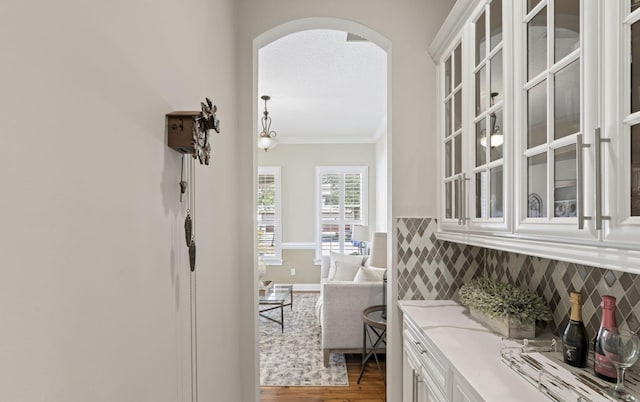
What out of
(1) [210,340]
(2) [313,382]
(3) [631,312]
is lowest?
(2) [313,382]

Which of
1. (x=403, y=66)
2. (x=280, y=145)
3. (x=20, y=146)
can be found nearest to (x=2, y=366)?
(x=20, y=146)

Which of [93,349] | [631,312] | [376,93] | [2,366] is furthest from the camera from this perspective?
[376,93]

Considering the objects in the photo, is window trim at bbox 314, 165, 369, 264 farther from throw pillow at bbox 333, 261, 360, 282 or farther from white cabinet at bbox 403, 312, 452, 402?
white cabinet at bbox 403, 312, 452, 402

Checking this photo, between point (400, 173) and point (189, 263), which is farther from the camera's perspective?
point (400, 173)

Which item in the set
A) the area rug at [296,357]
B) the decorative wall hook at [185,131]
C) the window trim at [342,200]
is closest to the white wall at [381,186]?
the window trim at [342,200]

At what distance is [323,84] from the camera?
3967 millimetres

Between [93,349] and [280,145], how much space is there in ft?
20.4

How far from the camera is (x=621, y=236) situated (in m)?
0.80

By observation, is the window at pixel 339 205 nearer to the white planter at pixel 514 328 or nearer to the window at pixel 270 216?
the window at pixel 270 216

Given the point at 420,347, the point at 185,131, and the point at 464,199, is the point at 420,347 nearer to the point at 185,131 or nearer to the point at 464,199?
the point at 464,199

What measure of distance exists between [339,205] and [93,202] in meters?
6.09

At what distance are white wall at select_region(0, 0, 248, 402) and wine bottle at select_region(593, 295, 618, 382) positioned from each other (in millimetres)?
1310

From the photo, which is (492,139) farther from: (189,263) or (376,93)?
(376,93)

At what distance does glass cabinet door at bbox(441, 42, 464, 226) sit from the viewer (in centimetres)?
175
